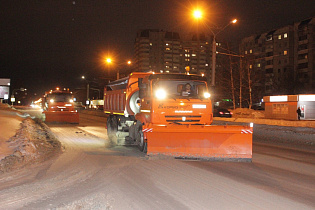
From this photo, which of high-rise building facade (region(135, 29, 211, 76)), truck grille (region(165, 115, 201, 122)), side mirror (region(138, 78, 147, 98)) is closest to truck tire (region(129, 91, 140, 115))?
side mirror (region(138, 78, 147, 98))

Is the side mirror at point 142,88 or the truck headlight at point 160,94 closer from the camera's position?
the truck headlight at point 160,94

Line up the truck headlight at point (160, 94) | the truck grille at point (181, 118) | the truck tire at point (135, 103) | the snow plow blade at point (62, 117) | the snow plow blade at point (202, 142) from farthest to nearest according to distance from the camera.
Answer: the snow plow blade at point (62, 117)
the truck tire at point (135, 103)
the truck headlight at point (160, 94)
the truck grille at point (181, 118)
the snow plow blade at point (202, 142)

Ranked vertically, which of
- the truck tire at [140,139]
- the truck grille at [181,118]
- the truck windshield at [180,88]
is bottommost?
the truck tire at [140,139]

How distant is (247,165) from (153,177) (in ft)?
11.1

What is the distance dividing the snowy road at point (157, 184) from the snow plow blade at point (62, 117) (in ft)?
59.7

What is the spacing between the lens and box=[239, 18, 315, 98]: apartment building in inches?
2977

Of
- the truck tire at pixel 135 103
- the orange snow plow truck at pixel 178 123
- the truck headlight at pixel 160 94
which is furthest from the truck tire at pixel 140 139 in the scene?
the truck headlight at pixel 160 94

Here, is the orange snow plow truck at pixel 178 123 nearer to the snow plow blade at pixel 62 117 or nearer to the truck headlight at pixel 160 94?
the truck headlight at pixel 160 94

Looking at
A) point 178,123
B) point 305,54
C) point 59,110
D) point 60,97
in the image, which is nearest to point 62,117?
point 59,110

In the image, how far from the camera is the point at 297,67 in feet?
288

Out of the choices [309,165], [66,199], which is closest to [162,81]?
[309,165]

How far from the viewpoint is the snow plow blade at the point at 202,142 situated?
10.2 m

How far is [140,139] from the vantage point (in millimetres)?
12516

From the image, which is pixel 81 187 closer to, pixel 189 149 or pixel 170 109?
pixel 189 149
